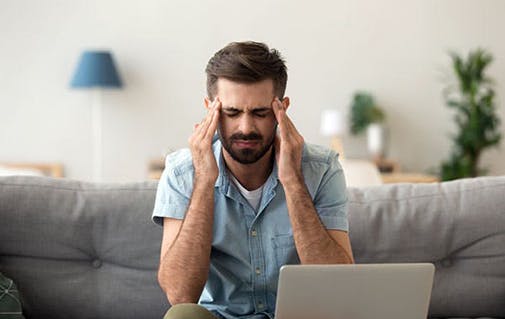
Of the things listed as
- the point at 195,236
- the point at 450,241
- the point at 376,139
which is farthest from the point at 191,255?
the point at 376,139

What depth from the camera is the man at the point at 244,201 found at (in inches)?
96.2

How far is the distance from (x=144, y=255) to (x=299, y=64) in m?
3.94

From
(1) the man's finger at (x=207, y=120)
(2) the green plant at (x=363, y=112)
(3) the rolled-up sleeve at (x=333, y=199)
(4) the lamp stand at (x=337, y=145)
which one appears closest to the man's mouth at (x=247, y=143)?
(1) the man's finger at (x=207, y=120)

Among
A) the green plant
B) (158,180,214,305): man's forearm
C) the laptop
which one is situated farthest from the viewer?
the green plant

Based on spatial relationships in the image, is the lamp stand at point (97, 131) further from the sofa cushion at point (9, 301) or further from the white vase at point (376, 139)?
the sofa cushion at point (9, 301)

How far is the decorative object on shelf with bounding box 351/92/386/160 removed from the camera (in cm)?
652

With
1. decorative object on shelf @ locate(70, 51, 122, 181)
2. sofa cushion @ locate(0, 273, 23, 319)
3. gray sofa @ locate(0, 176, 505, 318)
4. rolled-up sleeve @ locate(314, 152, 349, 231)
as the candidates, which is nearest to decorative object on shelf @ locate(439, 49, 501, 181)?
decorative object on shelf @ locate(70, 51, 122, 181)

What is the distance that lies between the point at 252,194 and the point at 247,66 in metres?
0.34

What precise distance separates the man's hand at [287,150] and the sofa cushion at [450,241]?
0.33 meters

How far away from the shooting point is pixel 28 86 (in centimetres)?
638

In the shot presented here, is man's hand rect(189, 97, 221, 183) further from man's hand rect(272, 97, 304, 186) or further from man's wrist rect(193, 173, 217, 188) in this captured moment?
man's hand rect(272, 97, 304, 186)

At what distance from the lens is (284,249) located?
251 cm

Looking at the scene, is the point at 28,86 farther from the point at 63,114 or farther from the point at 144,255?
the point at 144,255

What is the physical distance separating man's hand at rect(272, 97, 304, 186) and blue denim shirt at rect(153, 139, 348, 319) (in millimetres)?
53
